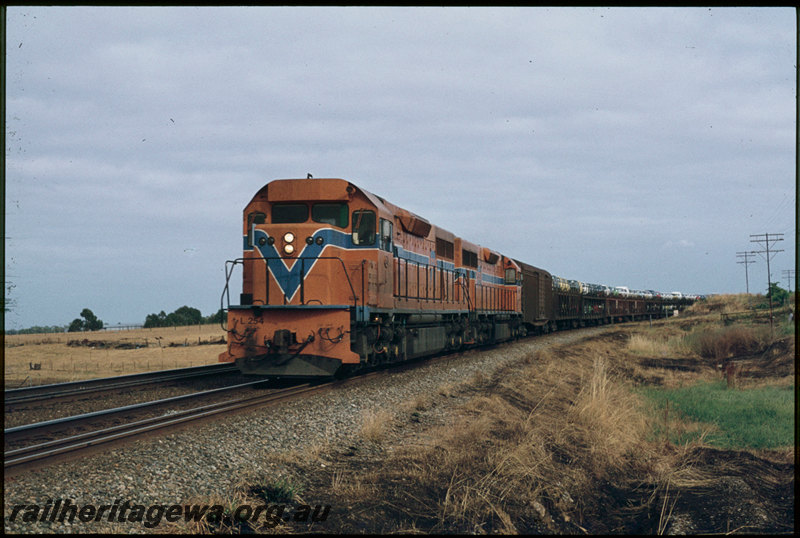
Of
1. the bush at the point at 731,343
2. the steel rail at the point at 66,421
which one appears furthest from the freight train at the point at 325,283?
the bush at the point at 731,343

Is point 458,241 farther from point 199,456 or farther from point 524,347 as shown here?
point 199,456

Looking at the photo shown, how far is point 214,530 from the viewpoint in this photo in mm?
5129

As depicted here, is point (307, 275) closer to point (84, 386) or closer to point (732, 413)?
point (84, 386)

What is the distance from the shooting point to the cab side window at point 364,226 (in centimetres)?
1377

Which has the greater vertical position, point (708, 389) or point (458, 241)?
point (458, 241)

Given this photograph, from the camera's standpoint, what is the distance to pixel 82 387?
42.8 feet

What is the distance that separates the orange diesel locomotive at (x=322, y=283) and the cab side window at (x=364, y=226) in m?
0.02

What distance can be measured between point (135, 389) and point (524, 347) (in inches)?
664

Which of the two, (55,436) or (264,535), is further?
(55,436)

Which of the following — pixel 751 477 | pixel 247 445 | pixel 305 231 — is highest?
pixel 305 231

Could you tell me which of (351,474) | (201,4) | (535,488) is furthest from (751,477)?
(201,4)

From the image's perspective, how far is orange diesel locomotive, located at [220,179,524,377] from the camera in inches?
488

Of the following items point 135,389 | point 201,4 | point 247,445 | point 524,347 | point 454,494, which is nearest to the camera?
point 201,4

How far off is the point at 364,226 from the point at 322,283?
5.44 ft
